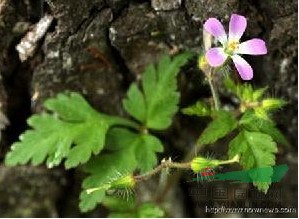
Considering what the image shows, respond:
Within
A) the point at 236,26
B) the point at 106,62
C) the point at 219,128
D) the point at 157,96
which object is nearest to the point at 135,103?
the point at 157,96

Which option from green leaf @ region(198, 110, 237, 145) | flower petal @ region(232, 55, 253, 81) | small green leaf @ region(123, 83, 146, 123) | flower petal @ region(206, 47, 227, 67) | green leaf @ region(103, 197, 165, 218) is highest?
flower petal @ region(206, 47, 227, 67)

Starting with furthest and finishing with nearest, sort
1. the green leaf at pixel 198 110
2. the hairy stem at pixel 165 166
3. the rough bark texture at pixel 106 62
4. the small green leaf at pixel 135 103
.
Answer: the small green leaf at pixel 135 103 → the green leaf at pixel 198 110 → the rough bark texture at pixel 106 62 → the hairy stem at pixel 165 166

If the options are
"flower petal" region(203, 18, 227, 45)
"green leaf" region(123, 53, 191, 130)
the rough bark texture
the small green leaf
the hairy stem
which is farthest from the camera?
the small green leaf

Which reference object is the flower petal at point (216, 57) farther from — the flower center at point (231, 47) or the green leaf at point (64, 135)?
the green leaf at point (64, 135)

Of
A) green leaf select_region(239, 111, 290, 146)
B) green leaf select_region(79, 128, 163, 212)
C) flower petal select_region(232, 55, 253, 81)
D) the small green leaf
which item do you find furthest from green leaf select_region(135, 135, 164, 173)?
flower petal select_region(232, 55, 253, 81)

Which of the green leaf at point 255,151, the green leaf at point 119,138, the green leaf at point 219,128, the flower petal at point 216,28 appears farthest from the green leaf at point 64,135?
the flower petal at point 216,28

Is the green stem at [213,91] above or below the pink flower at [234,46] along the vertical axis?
below

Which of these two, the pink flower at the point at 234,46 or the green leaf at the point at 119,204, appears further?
the green leaf at the point at 119,204

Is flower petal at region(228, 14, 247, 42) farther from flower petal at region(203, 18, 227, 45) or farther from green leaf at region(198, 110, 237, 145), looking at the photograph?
green leaf at region(198, 110, 237, 145)
